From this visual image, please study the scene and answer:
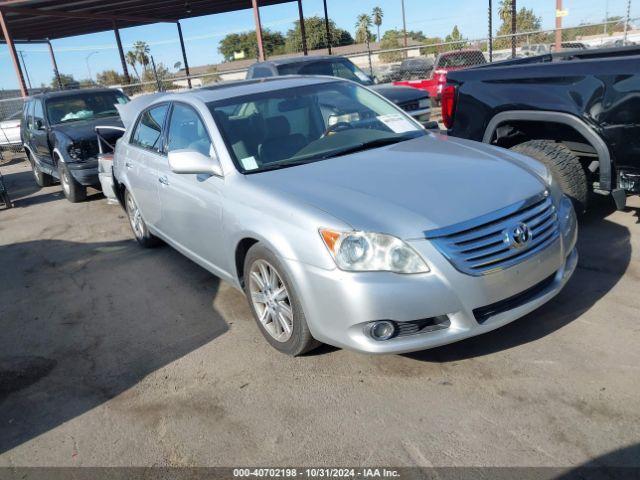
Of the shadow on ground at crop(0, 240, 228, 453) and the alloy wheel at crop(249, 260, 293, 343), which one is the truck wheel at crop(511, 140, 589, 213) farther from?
the shadow on ground at crop(0, 240, 228, 453)

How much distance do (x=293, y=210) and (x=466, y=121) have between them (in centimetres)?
278

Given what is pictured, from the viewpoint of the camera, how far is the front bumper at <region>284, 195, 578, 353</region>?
2.79 metres

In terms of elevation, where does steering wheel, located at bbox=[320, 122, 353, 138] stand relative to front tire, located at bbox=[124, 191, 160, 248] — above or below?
above

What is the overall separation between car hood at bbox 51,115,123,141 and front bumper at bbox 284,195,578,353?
23.2 feet

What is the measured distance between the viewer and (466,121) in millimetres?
5223

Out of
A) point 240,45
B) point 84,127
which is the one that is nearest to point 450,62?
point 84,127

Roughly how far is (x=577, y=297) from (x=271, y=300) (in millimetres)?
2128

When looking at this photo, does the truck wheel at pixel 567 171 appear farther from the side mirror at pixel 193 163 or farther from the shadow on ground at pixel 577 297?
the side mirror at pixel 193 163

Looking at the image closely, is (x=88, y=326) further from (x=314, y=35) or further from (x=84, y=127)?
(x=314, y=35)

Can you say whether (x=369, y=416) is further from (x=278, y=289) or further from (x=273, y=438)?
(x=278, y=289)

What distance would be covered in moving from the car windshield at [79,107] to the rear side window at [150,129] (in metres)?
4.75

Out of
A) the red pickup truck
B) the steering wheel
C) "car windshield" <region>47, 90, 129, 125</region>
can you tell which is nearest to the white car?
"car windshield" <region>47, 90, 129, 125</region>

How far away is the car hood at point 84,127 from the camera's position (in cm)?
884

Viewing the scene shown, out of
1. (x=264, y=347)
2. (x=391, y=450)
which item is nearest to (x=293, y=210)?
(x=264, y=347)
